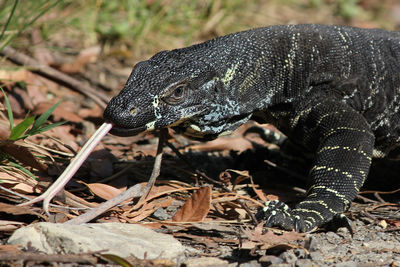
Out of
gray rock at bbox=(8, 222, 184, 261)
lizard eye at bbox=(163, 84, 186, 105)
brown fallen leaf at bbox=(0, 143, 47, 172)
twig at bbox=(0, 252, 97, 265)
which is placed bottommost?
twig at bbox=(0, 252, 97, 265)

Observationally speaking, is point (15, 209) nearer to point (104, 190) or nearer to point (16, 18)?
point (104, 190)

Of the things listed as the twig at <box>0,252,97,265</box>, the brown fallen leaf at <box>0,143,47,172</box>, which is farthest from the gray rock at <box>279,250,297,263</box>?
the brown fallen leaf at <box>0,143,47,172</box>

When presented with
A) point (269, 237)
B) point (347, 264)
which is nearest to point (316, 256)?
point (347, 264)

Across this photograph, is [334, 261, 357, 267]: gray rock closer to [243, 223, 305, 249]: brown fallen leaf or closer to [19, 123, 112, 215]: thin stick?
[243, 223, 305, 249]: brown fallen leaf

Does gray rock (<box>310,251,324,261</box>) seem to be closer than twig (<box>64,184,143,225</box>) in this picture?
Yes

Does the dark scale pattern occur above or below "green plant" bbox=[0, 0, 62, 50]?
below

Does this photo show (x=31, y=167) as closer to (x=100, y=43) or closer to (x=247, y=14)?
(x=100, y=43)

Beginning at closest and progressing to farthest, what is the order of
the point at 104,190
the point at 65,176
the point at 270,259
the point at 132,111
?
1. the point at 270,259
2. the point at 65,176
3. the point at 132,111
4. the point at 104,190
